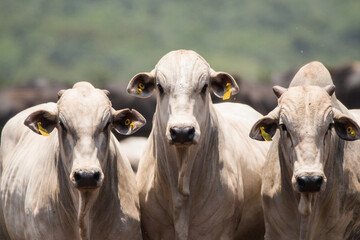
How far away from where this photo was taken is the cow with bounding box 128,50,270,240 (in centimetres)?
977

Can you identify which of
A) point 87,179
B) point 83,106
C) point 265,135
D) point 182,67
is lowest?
point 87,179

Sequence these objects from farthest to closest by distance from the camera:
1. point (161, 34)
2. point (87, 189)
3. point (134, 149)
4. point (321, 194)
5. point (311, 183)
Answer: point (161, 34) < point (134, 149) < point (321, 194) < point (87, 189) < point (311, 183)

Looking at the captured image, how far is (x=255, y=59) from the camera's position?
4662 cm

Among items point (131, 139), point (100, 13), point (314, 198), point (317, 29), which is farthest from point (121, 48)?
point (314, 198)

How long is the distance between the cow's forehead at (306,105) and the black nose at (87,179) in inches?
78.5

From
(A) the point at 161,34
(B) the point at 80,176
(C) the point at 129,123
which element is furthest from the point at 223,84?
(A) the point at 161,34

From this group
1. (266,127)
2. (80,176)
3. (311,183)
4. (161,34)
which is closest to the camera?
(311,183)

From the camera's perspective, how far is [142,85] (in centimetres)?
1026

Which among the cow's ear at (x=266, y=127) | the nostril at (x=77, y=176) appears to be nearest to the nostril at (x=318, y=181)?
the cow's ear at (x=266, y=127)

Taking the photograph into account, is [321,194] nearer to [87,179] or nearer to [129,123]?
[129,123]

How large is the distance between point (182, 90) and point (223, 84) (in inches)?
29.4

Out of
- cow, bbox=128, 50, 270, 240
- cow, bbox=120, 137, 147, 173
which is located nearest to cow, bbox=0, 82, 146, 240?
cow, bbox=128, 50, 270, 240

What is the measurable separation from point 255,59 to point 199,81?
122 ft

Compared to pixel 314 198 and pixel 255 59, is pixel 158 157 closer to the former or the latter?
pixel 314 198
